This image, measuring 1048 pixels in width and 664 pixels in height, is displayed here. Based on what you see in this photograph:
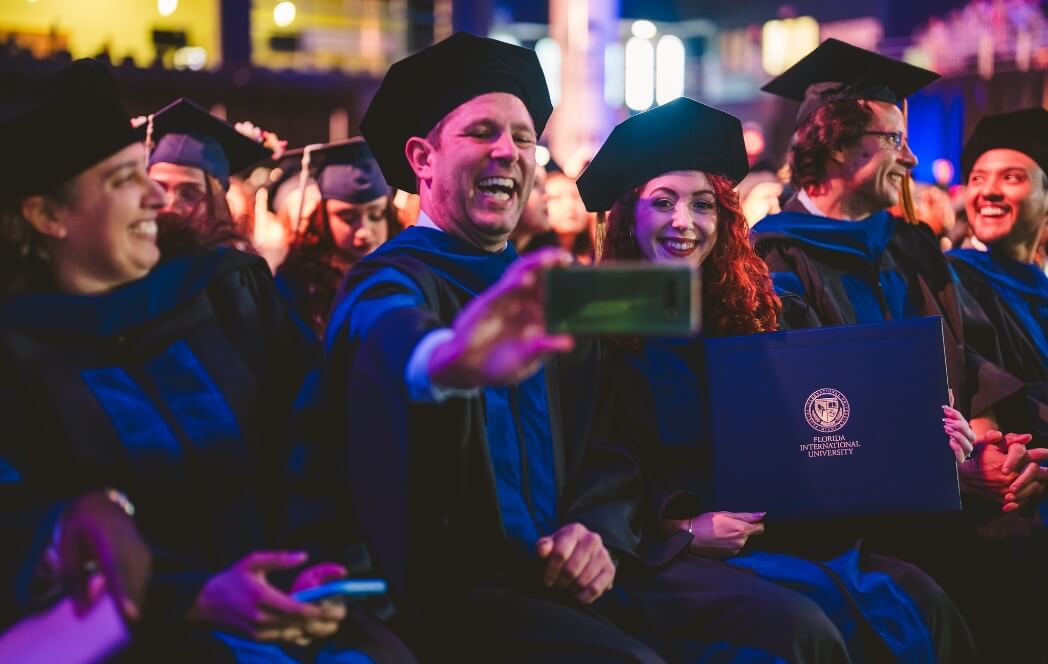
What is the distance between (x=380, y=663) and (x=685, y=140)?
1.69 meters

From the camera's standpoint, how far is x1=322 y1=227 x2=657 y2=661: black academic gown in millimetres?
2205

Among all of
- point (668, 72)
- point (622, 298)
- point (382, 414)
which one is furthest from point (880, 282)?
point (668, 72)

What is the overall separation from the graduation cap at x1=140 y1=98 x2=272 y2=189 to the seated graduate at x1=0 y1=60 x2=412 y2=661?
1780 millimetres

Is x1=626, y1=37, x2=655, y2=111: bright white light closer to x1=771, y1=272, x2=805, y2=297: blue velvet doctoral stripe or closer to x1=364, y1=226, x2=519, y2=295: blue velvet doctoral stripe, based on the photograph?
x1=771, y1=272, x2=805, y2=297: blue velvet doctoral stripe

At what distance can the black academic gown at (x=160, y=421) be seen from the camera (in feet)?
6.81

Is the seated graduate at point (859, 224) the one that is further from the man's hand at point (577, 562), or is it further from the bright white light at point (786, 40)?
the bright white light at point (786, 40)

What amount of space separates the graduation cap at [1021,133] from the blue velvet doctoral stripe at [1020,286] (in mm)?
389

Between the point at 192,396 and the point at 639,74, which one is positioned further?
the point at 639,74

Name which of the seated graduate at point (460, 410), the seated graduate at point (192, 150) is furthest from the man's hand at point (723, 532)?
the seated graduate at point (192, 150)

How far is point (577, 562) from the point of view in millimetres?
2492

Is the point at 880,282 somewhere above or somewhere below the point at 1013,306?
above

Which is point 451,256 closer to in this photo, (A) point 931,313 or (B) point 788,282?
(B) point 788,282

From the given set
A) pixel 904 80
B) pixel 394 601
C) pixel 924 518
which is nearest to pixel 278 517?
pixel 394 601

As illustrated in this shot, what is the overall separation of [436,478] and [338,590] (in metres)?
0.41
